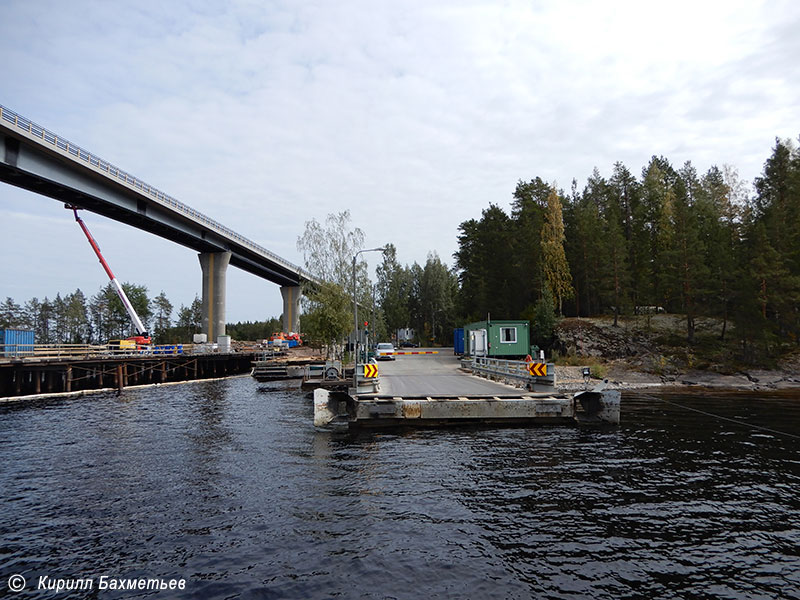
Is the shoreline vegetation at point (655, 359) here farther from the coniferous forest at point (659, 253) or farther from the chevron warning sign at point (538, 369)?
the chevron warning sign at point (538, 369)

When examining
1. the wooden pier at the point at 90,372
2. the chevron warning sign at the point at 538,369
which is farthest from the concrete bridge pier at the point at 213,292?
the chevron warning sign at the point at 538,369

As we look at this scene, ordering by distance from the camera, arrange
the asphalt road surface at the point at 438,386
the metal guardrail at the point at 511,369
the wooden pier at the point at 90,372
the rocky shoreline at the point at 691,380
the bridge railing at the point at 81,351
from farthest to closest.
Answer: the bridge railing at the point at 81,351, the rocky shoreline at the point at 691,380, the wooden pier at the point at 90,372, the metal guardrail at the point at 511,369, the asphalt road surface at the point at 438,386

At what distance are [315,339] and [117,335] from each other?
336 ft

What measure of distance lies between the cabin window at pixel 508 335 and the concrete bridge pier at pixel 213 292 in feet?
141

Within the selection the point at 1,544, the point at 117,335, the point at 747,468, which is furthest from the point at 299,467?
the point at 117,335

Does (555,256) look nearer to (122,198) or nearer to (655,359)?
(655,359)

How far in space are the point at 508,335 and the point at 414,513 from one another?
33343mm

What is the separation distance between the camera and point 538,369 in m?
22.5

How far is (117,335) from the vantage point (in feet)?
410

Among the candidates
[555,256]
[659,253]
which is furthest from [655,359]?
[555,256]

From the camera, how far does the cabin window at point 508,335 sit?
42375 millimetres
